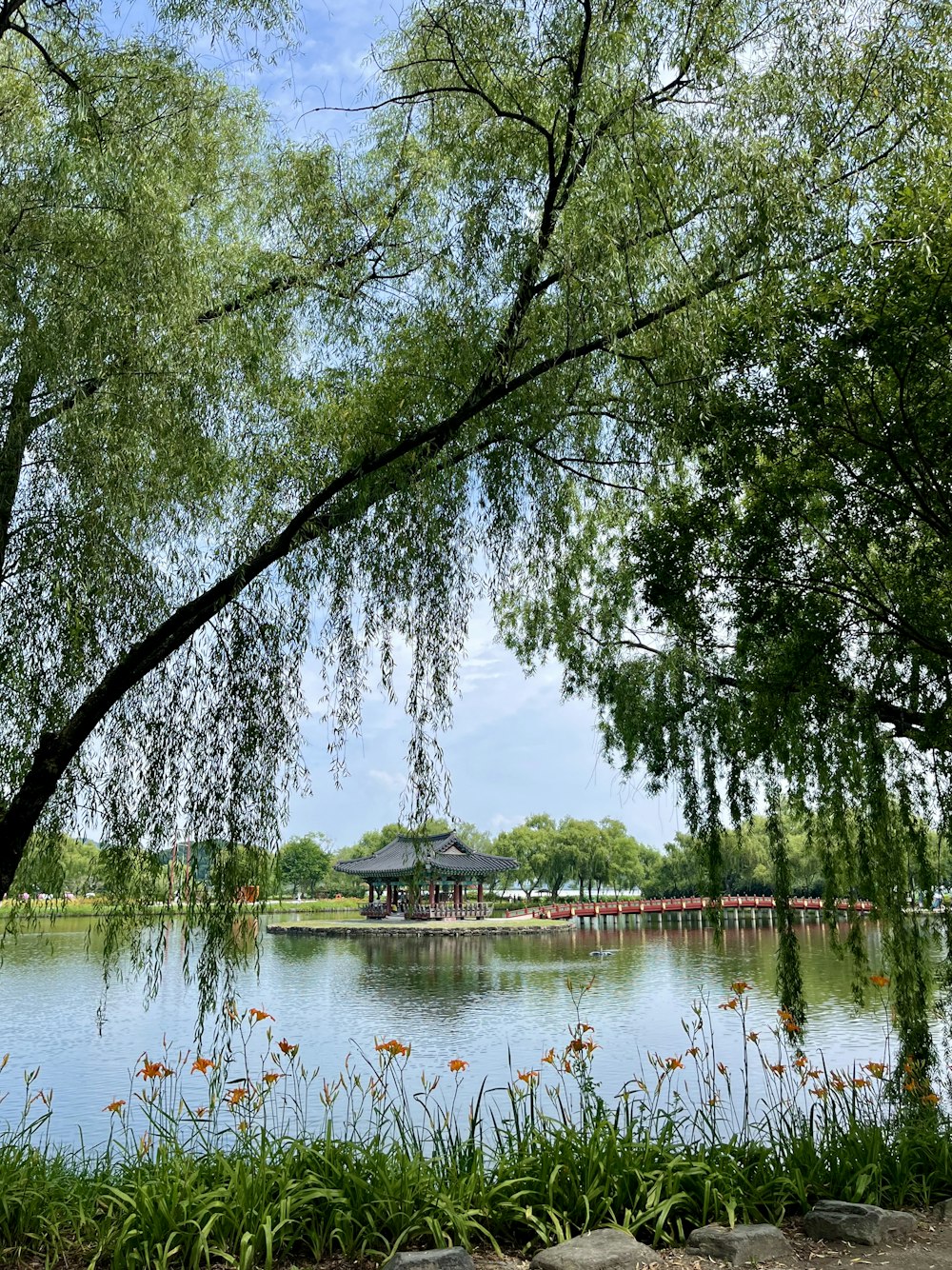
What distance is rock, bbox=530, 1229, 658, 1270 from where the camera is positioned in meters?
2.51

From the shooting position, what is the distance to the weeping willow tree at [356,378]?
2.85 m

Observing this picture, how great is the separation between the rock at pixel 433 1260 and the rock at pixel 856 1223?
110 cm

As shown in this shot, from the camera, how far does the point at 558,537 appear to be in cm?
346

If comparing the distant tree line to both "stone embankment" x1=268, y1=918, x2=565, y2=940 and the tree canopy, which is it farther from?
the tree canopy

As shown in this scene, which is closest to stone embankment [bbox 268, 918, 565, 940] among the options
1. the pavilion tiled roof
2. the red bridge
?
the pavilion tiled roof

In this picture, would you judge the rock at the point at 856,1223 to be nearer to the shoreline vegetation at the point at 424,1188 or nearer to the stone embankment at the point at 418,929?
the shoreline vegetation at the point at 424,1188

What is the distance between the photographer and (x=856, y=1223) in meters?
2.83

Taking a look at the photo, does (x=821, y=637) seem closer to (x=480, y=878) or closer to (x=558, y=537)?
(x=558, y=537)

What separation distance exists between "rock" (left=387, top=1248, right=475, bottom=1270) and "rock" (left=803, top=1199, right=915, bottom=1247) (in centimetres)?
110

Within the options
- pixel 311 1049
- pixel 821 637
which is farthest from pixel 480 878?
pixel 821 637

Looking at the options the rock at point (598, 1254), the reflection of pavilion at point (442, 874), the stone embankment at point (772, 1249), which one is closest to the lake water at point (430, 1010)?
the stone embankment at point (772, 1249)

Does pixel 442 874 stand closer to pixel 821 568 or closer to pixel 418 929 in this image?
pixel 418 929

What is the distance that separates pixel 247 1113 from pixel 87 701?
64.6 inches

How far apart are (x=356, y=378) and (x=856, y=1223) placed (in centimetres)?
322
